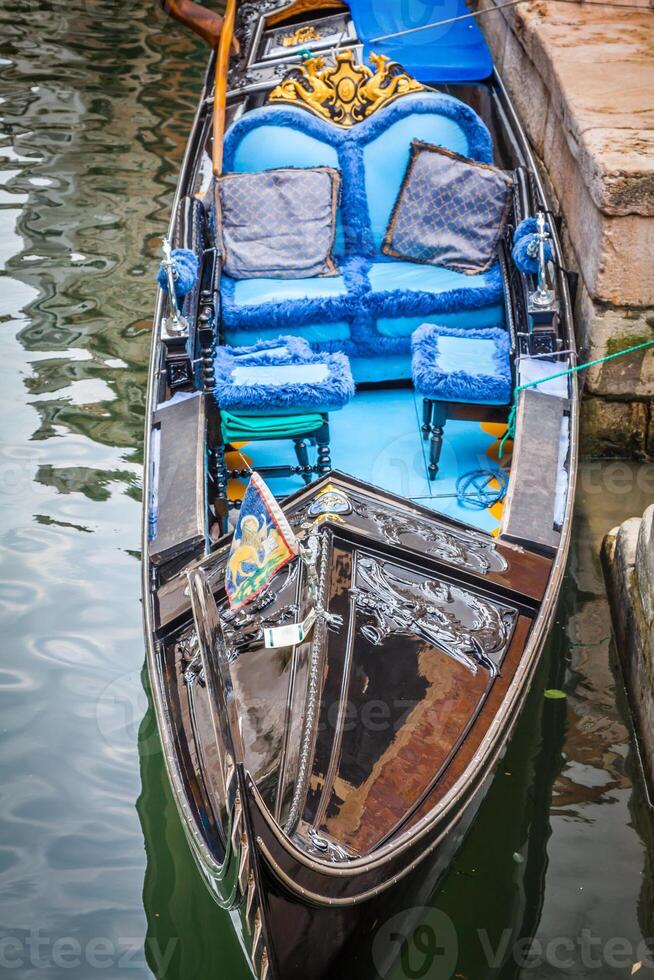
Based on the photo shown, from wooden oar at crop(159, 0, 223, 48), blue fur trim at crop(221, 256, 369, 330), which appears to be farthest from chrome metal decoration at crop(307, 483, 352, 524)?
wooden oar at crop(159, 0, 223, 48)

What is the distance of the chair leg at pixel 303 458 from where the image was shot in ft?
8.91

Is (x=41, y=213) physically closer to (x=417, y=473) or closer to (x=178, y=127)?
(x=178, y=127)

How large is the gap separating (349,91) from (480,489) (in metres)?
1.54

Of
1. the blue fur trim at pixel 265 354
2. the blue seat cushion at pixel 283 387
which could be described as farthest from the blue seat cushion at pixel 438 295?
the blue seat cushion at pixel 283 387

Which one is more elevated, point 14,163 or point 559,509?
point 14,163

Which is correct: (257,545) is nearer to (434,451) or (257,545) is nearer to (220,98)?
(434,451)

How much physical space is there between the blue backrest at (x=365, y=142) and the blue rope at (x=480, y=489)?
3.40 ft

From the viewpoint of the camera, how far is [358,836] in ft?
5.26

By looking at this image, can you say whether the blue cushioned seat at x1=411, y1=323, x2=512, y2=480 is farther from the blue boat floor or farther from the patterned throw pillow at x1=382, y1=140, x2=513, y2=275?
the patterned throw pillow at x1=382, y1=140, x2=513, y2=275

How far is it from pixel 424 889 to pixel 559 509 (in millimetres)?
872

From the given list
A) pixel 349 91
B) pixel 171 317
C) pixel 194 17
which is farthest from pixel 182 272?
pixel 194 17

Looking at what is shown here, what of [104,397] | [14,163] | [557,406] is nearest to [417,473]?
[557,406]

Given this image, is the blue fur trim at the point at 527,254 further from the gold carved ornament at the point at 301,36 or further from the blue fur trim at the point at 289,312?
the gold carved ornament at the point at 301,36

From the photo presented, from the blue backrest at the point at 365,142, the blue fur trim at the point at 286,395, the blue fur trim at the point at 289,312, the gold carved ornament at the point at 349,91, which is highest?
the gold carved ornament at the point at 349,91
